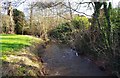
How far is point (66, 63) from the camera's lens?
641 centimetres

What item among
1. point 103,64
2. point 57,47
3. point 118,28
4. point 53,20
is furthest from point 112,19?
point 57,47

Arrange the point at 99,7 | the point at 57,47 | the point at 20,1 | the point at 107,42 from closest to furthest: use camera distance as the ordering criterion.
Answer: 1. the point at 20,1
2. the point at 107,42
3. the point at 99,7
4. the point at 57,47

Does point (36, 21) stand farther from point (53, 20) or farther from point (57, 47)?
point (57, 47)

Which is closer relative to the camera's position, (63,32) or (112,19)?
(112,19)

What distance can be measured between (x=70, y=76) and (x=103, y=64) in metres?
0.80

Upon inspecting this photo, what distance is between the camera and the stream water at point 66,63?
5527 millimetres

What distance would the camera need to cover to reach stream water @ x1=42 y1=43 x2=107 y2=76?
18.1ft

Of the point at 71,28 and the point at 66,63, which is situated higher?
the point at 71,28

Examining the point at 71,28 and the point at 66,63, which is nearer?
the point at 66,63

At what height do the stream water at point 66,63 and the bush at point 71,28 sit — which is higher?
the bush at point 71,28

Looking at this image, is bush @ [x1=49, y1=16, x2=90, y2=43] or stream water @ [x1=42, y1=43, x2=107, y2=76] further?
bush @ [x1=49, y1=16, x2=90, y2=43]

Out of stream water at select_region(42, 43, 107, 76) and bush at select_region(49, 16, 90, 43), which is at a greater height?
bush at select_region(49, 16, 90, 43)

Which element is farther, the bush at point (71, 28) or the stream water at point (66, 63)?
the bush at point (71, 28)

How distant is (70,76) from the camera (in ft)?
17.3
